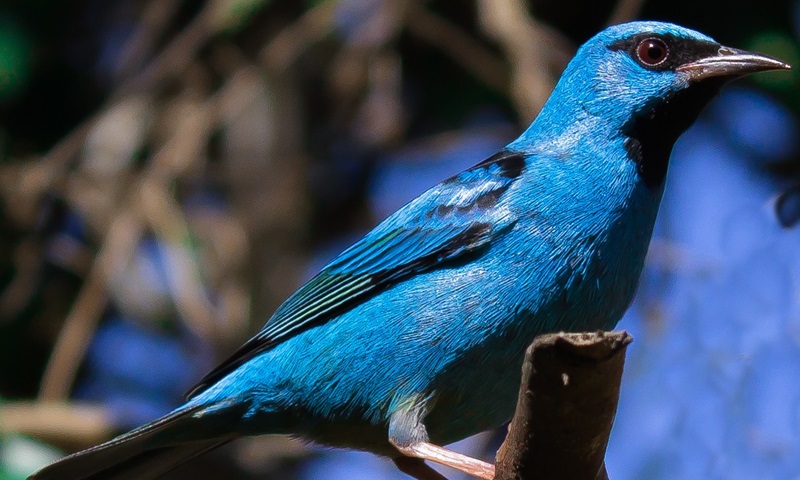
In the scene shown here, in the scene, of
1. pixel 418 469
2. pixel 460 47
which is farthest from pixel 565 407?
pixel 460 47

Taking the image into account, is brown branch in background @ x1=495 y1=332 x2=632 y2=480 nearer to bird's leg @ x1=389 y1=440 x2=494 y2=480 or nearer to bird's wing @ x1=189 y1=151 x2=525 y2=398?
bird's leg @ x1=389 y1=440 x2=494 y2=480

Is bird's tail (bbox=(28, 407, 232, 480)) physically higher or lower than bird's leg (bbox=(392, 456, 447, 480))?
higher

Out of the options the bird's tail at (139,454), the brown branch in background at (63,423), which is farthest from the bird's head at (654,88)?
the brown branch in background at (63,423)

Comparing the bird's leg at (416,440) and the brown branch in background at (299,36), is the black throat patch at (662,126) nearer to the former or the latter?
the bird's leg at (416,440)

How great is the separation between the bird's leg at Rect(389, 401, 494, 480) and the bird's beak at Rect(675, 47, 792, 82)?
5.29ft

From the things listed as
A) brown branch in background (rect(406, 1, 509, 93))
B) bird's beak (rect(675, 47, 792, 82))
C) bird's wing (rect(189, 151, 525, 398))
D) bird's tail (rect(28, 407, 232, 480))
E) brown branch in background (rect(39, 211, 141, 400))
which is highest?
brown branch in background (rect(406, 1, 509, 93))

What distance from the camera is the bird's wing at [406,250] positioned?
4147 millimetres

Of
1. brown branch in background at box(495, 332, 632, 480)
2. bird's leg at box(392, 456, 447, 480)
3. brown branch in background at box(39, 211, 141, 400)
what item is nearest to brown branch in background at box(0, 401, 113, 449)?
brown branch in background at box(39, 211, 141, 400)

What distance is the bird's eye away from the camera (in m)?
4.38

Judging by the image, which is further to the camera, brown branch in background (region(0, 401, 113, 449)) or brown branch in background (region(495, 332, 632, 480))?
brown branch in background (region(0, 401, 113, 449))

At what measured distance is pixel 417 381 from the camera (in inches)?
153

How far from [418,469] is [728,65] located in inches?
73.4

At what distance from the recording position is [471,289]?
391 cm

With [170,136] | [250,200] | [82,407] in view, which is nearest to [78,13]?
[170,136]
